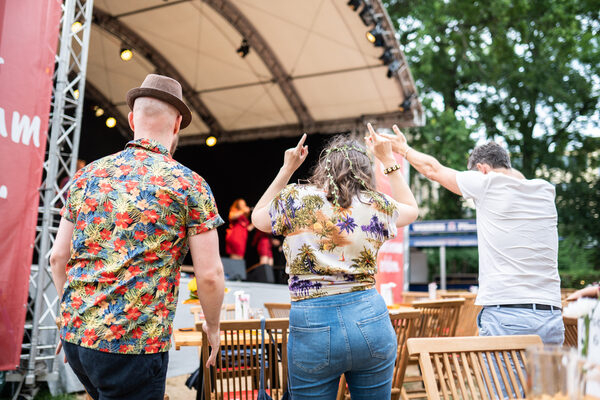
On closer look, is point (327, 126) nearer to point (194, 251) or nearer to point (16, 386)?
point (16, 386)

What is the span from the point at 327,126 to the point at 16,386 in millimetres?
6247

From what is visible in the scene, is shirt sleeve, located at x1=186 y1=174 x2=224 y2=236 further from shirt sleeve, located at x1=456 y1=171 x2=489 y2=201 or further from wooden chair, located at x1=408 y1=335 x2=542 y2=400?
shirt sleeve, located at x1=456 y1=171 x2=489 y2=201

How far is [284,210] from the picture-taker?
1700 mm

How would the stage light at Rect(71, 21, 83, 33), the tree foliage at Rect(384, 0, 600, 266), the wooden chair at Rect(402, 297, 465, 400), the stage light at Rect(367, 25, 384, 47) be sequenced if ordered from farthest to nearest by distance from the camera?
1. the tree foliage at Rect(384, 0, 600, 266)
2. the stage light at Rect(367, 25, 384, 47)
3. the stage light at Rect(71, 21, 83, 33)
4. the wooden chair at Rect(402, 297, 465, 400)

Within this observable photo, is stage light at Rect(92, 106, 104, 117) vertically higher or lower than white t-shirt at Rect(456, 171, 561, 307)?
higher

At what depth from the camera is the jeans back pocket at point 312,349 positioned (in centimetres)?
158

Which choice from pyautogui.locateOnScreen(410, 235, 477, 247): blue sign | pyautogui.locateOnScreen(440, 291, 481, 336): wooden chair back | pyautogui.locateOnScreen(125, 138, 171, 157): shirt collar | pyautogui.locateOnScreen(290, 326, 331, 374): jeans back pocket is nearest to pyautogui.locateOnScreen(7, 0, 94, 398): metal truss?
pyautogui.locateOnScreen(125, 138, 171, 157): shirt collar

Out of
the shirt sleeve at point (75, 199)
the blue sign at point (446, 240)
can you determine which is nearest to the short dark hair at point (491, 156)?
the shirt sleeve at point (75, 199)

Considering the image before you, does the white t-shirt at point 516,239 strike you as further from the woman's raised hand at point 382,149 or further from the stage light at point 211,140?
the stage light at point 211,140

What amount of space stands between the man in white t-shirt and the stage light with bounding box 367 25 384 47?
17.0 feet

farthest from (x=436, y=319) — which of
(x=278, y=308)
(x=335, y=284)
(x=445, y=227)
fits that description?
(x=445, y=227)

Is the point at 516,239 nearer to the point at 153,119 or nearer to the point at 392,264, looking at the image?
the point at 153,119

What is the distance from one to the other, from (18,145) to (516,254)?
278 cm

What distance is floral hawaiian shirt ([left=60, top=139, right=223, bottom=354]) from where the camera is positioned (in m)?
1.46
